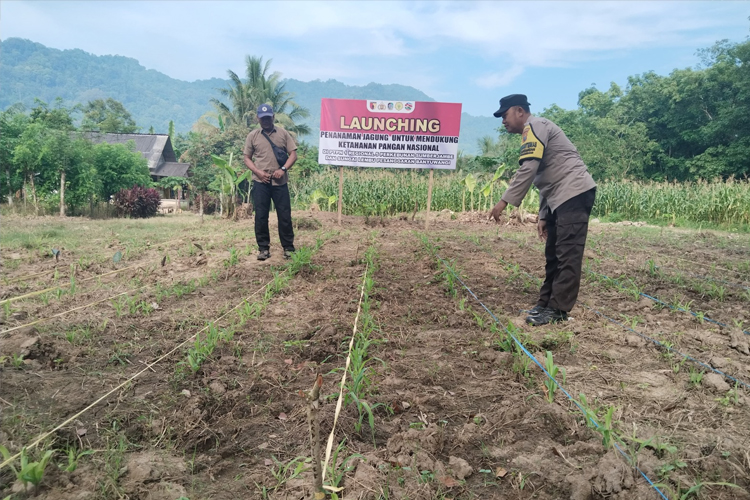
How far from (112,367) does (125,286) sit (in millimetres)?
2213

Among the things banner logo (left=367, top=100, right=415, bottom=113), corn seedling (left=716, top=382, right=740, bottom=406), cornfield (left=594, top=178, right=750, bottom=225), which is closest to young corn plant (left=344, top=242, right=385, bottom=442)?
corn seedling (left=716, top=382, right=740, bottom=406)

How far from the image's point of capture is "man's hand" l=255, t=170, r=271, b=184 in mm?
5669

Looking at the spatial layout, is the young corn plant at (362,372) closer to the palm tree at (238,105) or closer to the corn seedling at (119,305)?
the corn seedling at (119,305)

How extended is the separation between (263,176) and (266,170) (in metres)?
0.16

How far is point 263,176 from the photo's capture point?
570cm

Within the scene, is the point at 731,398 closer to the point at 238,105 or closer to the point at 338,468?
the point at 338,468

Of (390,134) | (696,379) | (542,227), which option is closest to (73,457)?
(696,379)

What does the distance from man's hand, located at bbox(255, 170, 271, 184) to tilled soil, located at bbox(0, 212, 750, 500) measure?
1500 millimetres

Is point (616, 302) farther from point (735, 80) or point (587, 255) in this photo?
point (735, 80)

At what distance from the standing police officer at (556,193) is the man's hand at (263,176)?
3110 millimetres

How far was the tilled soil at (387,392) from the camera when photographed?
1.76 m

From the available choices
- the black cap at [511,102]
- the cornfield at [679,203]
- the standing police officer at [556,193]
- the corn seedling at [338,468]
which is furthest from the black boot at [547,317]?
the cornfield at [679,203]

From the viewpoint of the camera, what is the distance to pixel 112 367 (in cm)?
271

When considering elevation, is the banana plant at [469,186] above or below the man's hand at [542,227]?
above
